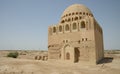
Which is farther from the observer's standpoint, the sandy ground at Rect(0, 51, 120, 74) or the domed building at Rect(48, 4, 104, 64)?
the domed building at Rect(48, 4, 104, 64)

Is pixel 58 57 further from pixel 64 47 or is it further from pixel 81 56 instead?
pixel 81 56

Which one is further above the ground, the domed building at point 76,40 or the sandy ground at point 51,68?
A: the domed building at point 76,40

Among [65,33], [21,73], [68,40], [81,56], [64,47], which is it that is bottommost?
[21,73]

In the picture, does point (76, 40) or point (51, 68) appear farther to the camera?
point (76, 40)

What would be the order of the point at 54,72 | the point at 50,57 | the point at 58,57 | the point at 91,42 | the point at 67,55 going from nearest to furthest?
the point at 54,72 → the point at 91,42 → the point at 67,55 → the point at 58,57 → the point at 50,57

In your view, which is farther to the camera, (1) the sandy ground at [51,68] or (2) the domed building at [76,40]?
(2) the domed building at [76,40]

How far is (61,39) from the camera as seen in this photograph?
26.9 meters

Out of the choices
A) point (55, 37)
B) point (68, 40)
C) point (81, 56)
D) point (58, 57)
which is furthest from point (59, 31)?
point (81, 56)

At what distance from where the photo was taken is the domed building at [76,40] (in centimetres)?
2244

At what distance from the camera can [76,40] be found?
24.4 metres

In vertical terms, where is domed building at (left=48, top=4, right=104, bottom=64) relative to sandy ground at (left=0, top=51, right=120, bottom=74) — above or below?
above

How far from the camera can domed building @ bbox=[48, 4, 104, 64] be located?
22438 millimetres

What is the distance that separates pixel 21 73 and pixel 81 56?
12.3 m

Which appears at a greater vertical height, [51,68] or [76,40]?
[76,40]
